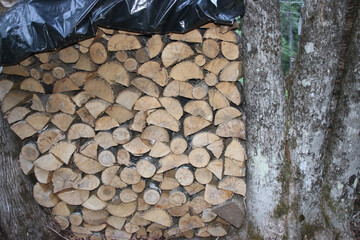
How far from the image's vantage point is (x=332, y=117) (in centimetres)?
256

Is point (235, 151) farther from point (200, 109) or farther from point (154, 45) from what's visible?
point (154, 45)

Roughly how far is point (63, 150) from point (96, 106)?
497 mm

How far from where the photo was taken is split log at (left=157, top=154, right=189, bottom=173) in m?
2.69

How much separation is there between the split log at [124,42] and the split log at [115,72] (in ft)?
0.50

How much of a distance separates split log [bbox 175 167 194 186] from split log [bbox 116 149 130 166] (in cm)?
43

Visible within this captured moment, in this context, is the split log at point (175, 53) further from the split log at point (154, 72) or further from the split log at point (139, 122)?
the split log at point (139, 122)

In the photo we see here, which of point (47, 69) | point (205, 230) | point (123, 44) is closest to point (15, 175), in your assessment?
point (47, 69)

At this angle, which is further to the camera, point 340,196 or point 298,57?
point 340,196

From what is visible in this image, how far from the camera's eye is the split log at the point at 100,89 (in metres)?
2.58

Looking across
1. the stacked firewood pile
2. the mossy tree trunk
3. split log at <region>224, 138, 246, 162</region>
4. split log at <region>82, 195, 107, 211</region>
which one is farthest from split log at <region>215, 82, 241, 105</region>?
split log at <region>82, 195, 107, 211</region>

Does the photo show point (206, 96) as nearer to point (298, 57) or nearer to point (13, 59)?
point (298, 57)

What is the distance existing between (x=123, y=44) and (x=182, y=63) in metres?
0.46

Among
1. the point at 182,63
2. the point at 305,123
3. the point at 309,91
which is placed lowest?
the point at 305,123

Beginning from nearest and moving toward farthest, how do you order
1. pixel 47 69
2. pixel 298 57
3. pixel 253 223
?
pixel 298 57
pixel 47 69
pixel 253 223
